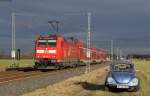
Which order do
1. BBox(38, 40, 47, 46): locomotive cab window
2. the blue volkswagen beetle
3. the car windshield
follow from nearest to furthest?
the blue volkswagen beetle
the car windshield
BBox(38, 40, 47, 46): locomotive cab window

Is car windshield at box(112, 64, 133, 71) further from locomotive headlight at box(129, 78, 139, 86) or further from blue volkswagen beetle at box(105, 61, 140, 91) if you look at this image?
locomotive headlight at box(129, 78, 139, 86)

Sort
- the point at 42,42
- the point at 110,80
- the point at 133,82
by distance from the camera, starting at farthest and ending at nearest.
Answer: the point at 42,42, the point at 110,80, the point at 133,82

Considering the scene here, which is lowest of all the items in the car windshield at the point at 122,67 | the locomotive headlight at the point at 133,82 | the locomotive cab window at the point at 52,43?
the locomotive headlight at the point at 133,82

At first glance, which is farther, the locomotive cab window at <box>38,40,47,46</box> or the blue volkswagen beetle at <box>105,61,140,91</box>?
the locomotive cab window at <box>38,40,47,46</box>

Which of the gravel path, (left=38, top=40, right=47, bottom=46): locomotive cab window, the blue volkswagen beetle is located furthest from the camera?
(left=38, top=40, right=47, bottom=46): locomotive cab window

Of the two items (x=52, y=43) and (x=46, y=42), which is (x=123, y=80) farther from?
(x=52, y=43)

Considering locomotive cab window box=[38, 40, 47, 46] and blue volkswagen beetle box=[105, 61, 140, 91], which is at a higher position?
locomotive cab window box=[38, 40, 47, 46]

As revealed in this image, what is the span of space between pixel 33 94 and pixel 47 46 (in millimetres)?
33363

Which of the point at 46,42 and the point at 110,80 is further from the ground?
the point at 46,42

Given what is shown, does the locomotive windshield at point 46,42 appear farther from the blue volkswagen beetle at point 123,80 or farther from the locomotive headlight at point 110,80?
the locomotive headlight at point 110,80

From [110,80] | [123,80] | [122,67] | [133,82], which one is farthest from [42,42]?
[133,82]

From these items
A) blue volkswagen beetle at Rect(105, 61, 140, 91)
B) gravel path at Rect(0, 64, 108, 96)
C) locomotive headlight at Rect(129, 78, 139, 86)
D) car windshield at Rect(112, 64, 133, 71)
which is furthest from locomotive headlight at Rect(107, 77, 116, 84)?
gravel path at Rect(0, 64, 108, 96)

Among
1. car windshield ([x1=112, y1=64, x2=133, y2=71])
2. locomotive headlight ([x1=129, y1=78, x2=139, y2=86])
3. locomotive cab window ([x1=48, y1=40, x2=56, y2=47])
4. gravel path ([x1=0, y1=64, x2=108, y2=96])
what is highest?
locomotive cab window ([x1=48, y1=40, x2=56, y2=47])

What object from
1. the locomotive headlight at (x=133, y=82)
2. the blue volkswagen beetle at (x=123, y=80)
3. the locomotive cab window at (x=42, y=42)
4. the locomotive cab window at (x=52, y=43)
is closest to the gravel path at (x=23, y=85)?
the blue volkswagen beetle at (x=123, y=80)
